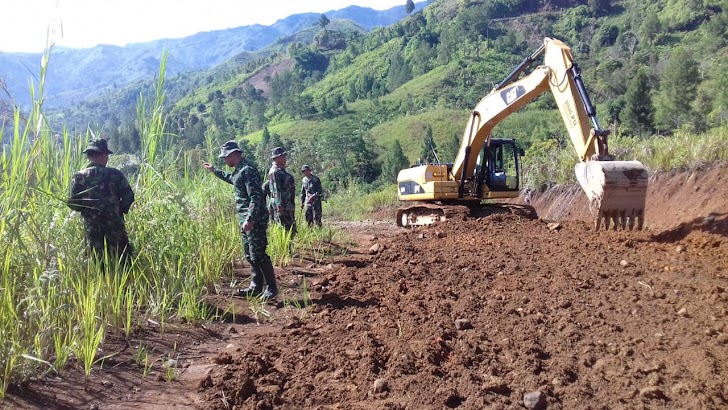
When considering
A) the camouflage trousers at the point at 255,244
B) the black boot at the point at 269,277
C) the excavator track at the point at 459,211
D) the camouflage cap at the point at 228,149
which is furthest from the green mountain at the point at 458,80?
the black boot at the point at 269,277

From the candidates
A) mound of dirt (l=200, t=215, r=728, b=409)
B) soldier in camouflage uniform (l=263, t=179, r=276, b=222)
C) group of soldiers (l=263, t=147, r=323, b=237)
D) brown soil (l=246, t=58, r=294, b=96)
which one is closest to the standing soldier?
soldier in camouflage uniform (l=263, t=179, r=276, b=222)

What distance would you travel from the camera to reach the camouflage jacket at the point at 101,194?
14.1 feet

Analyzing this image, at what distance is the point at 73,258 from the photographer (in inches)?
147

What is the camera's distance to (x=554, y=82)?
789cm

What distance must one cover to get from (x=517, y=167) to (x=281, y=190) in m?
5.25

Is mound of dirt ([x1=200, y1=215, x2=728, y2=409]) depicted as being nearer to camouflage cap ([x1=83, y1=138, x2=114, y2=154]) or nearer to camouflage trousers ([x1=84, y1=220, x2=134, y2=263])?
camouflage trousers ([x1=84, y1=220, x2=134, y2=263])

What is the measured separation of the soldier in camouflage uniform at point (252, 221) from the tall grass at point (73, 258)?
1.25 ft

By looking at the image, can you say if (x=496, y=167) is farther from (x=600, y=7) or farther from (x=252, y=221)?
(x=600, y=7)

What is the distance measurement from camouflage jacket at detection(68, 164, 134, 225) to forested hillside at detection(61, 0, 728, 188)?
149 inches

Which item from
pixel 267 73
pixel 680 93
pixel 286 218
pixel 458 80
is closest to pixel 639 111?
pixel 680 93

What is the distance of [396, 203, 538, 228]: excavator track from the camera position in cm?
1003

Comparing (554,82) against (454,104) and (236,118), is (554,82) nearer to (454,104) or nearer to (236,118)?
(454,104)

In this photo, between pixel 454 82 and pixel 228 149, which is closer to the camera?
pixel 228 149

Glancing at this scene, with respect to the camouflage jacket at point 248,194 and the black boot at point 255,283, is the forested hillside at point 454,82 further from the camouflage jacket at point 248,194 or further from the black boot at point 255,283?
the black boot at point 255,283
